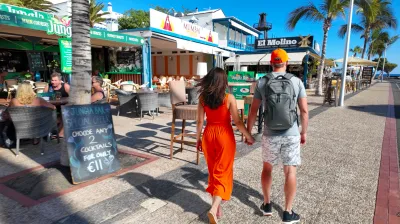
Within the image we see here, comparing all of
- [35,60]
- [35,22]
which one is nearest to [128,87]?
[35,22]

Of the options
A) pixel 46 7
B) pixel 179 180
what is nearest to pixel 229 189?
pixel 179 180

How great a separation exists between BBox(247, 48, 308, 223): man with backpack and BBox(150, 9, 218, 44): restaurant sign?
11.5 meters

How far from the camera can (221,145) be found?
7.52 ft

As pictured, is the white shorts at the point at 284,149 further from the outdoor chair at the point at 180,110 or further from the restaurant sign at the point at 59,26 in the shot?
the restaurant sign at the point at 59,26

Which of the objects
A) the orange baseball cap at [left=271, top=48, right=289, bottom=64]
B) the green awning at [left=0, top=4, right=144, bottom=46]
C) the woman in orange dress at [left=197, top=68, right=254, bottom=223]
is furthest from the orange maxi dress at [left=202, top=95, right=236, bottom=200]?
the green awning at [left=0, top=4, right=144, bottom=46]

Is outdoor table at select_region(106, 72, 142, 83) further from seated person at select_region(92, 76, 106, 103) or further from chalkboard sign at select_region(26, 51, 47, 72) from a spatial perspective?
seated person at select_region(92, 76, 106, 103)

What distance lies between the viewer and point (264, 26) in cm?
4650

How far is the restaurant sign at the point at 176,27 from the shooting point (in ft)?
42.2

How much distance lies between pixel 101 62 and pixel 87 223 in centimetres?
1449

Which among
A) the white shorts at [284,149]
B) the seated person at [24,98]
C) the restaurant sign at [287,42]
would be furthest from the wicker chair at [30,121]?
the restaurant sign at [287,42]

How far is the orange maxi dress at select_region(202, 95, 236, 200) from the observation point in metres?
2.29

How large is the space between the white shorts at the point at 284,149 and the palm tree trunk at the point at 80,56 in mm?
2632

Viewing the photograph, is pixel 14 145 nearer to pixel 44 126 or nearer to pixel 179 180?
pixel 44 126

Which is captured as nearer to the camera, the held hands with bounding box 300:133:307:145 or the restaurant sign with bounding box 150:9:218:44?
the held hands with bounding box 300:133:307:145
